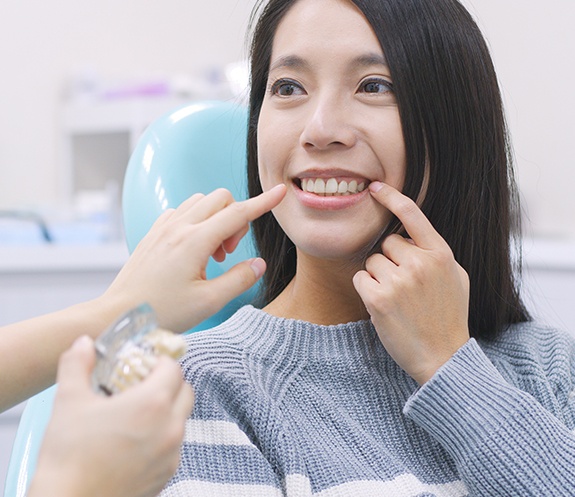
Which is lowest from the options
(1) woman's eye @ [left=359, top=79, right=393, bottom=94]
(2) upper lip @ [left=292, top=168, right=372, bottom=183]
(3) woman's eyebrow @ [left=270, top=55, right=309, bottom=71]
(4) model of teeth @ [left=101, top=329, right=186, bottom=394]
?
(2) upper lip @ [left=292, top=168, right=372, bottom=183]

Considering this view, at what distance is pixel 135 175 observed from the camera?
3.81 ft

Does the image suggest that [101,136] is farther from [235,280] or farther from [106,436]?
[106,436]

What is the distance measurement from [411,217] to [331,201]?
88 mm

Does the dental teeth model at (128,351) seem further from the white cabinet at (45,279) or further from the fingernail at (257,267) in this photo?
the white cabinet at (45,279)

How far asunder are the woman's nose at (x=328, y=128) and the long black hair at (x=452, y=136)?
65 millimetres

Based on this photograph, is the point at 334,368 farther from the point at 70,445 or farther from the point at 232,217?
the point at 70,445

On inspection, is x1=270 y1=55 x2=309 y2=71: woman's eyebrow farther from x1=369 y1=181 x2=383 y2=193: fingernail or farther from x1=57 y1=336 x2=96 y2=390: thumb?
x1=57 y1=336 x2=96 y2=390: thumb

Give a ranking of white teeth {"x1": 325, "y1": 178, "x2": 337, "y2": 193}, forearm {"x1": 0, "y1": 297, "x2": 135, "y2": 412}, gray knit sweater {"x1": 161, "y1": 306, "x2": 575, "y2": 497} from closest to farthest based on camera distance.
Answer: forearm {"x1": 0, "y1": 297, "x2": 135, "y2": 412}
gray knit sweater {"x1": 161, "y1": 306, "x2": 575, "y2": 497}
white teeth {"x1": 325, "y1": 178, "x2": 337, "y2": 193}

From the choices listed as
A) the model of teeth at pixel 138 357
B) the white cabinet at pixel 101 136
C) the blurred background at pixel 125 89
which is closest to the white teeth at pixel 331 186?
the model of teeth at pixel 138 357

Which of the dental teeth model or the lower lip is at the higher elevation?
the dental teeth model

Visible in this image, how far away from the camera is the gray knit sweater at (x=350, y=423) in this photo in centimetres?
79

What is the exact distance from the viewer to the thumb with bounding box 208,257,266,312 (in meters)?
0.69

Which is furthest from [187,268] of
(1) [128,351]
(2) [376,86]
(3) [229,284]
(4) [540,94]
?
(4) [540,94]

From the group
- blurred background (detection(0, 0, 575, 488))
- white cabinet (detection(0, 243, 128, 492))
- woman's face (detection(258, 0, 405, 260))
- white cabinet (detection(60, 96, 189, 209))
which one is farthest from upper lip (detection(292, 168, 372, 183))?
white cabinet (detection(60, 96, 189, 209))
